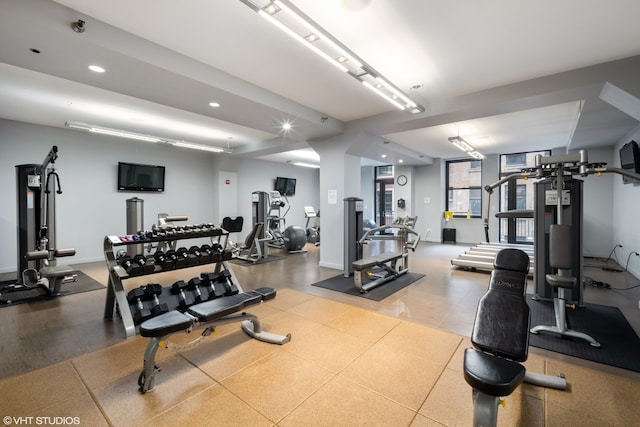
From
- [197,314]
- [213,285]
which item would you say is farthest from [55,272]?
[197,314]

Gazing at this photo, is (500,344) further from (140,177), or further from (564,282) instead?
(140,177)

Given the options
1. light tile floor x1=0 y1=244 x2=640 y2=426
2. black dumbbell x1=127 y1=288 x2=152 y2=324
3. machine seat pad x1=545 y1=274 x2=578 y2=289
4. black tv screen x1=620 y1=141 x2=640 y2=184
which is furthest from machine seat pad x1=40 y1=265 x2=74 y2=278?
black tv screen x1=620 y1=141 x2=640 y2=184

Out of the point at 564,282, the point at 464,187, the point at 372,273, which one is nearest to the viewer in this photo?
the point at 564,282

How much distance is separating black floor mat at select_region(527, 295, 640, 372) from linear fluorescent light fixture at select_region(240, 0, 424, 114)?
307 cm

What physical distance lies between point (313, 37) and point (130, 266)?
3.00 meters

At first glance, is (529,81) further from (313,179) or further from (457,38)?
(313,179)

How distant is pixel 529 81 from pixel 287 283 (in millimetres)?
4376

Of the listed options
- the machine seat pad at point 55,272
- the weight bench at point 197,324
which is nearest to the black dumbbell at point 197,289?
the weight bench at point 197,324

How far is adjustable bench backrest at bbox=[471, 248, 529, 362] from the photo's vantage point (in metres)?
1.72

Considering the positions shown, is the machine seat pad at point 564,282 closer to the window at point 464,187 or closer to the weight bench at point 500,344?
the weight bench at point 500,344

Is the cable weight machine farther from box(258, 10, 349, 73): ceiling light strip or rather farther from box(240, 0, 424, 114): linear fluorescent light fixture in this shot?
box(258, 10, 349, 73): ceiling light strip

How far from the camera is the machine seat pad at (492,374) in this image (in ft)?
4.55

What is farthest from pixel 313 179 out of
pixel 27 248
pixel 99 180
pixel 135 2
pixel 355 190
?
pixel 135 2

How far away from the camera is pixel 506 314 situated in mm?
1905
